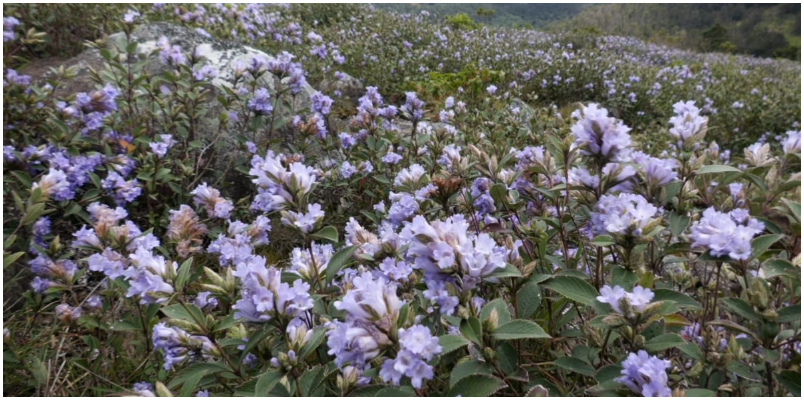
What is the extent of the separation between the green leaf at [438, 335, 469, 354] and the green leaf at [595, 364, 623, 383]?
34 centimetres

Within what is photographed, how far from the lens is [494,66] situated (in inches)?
293

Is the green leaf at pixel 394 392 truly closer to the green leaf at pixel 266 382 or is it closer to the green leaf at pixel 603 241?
the green leaf at pixel 266 382

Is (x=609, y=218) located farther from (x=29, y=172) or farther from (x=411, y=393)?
(x=29, y=172)

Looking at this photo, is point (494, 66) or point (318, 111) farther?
point (494, 66)

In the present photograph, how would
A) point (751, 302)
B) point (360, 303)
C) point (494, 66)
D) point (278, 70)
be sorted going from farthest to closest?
point (494, 66)
point (278, 70)
point (751, 302)
point (360, 303)

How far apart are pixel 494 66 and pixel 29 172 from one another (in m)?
6.35

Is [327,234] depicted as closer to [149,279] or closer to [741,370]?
[149,279]

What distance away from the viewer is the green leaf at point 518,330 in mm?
954

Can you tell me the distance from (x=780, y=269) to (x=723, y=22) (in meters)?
40.4

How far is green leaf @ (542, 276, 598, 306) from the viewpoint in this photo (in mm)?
1089

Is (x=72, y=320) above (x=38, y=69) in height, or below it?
below

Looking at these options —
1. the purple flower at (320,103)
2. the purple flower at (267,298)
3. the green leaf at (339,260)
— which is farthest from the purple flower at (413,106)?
the purple flower at (267,298)

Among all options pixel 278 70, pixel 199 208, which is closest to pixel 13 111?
pixel 199 208

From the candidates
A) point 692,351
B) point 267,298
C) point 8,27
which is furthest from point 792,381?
point 8,27
